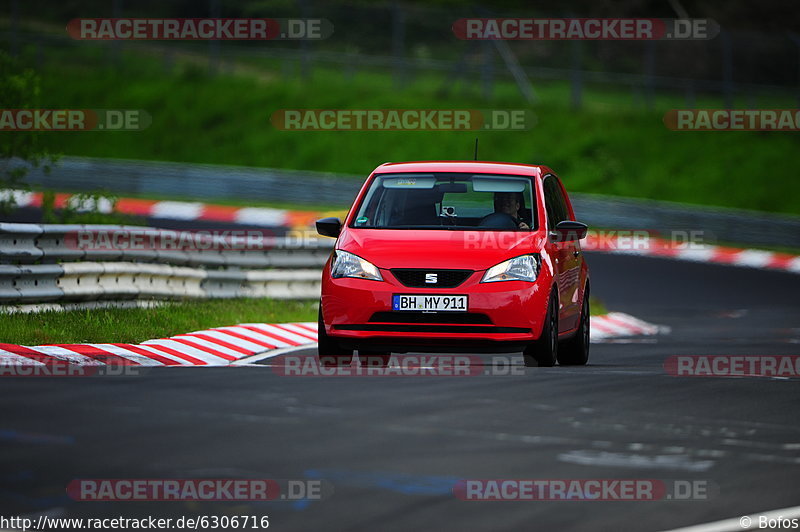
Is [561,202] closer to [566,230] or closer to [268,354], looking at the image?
→ [566,230]

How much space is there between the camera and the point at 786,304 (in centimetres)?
2489

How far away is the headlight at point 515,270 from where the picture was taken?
40.3ft

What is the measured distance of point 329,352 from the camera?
497 inches

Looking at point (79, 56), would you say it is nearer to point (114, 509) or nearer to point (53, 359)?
point (53, 359)

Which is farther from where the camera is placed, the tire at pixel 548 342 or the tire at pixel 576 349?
the tire at pixel 576 349

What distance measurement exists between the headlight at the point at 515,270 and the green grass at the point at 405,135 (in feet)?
93.6

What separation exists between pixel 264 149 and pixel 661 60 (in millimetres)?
12663

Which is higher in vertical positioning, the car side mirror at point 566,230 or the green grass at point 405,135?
the green grass at point 405,135

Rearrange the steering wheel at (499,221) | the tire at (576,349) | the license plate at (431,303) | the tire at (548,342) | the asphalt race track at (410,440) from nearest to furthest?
the asphalt race track at (410,440) → the license plate at (431,303) → the tire at (548,342) → the steering wheel at (499,221) → the tire at (576,349)

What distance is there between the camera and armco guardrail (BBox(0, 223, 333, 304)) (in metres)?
14.3

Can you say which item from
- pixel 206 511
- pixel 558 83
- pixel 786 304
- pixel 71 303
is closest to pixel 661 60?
pixel 558 83

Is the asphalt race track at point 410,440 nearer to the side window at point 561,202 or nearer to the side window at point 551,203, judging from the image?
the side window at point 551,203

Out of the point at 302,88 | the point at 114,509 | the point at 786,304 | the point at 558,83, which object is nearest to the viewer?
the point at 114,509

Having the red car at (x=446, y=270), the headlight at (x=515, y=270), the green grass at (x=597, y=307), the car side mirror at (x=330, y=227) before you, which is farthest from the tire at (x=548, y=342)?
the green grass at (x=597, y=307)
